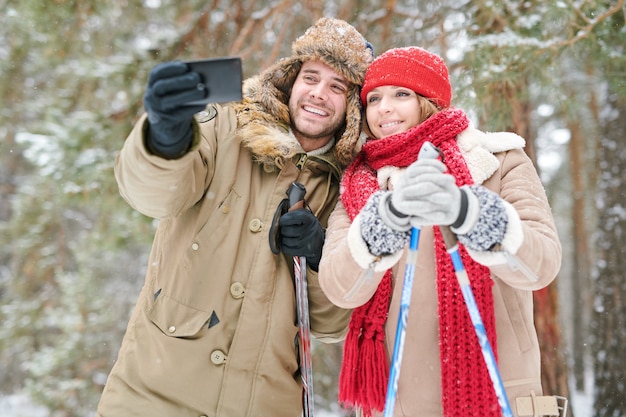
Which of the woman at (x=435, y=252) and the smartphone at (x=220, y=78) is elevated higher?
the smartphone at (x=220, y=78)

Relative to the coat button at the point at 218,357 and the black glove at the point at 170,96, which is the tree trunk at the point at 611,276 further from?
the black glove at the point at 170,96

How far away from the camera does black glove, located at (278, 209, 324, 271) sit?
2223mm

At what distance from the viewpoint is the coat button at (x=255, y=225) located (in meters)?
2.31

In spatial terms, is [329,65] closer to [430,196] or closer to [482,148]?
[482,148]

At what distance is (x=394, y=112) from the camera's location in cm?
233

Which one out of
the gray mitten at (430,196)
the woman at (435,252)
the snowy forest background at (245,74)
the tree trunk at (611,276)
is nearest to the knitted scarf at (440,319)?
the woman at (435,252)

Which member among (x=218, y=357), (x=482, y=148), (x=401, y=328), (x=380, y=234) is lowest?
(x=218, y=357)

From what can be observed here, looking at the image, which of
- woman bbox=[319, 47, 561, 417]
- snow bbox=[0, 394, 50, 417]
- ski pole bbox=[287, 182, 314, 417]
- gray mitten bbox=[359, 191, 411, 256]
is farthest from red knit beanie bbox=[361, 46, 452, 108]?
snow bbox=[0, 394, 50, 417]

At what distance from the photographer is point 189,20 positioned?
226 inches

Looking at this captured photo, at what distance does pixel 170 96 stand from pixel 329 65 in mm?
1130

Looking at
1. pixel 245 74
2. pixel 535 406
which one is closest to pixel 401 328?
pixel 535 406

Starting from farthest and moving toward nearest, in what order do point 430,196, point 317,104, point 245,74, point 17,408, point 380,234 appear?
point 17,408 → point 245,74 → point 317,104 → point 380,234 → point 430,196

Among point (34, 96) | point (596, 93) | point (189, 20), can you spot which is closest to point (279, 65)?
point (189, 20)

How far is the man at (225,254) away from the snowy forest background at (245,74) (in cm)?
183
